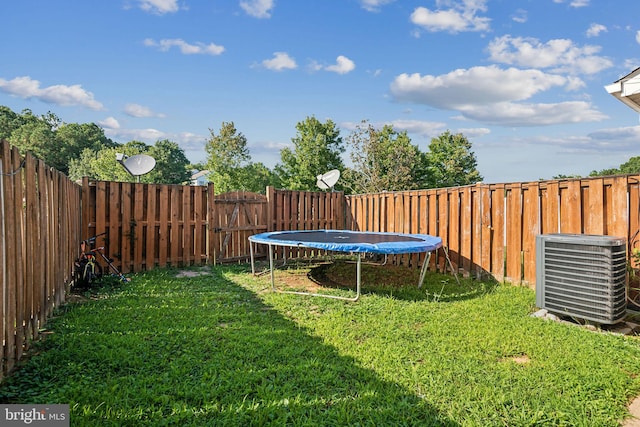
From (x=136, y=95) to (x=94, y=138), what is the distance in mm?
32715

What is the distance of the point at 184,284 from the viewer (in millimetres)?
4855

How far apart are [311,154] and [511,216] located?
18.9 metres

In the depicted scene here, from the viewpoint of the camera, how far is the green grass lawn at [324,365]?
1728mm

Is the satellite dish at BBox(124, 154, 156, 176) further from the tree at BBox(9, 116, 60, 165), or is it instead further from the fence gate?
the tree at BBox(9, 116, 60, 165)

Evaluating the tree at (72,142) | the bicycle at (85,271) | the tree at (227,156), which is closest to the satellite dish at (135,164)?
the bicycle at (85,271)

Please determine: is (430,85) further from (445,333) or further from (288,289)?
(445,333)

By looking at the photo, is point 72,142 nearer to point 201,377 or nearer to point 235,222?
point 235,222

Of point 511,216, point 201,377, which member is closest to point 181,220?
point 201,377

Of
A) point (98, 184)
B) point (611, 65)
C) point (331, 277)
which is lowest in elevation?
point (331, 277)

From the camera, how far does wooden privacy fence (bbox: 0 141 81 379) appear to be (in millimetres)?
1978

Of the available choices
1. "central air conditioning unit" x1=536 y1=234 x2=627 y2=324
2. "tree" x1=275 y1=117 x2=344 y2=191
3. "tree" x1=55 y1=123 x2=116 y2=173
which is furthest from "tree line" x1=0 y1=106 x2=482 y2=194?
"central air conditioning unit" x1=536 y1=234 x2=627 y2=324

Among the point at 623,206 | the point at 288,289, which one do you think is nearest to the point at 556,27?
the point at 623,206

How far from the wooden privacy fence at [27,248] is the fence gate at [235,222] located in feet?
10.8

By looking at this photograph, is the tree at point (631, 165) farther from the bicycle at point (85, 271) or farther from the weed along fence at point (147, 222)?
the bicycle at point (85, 271)
